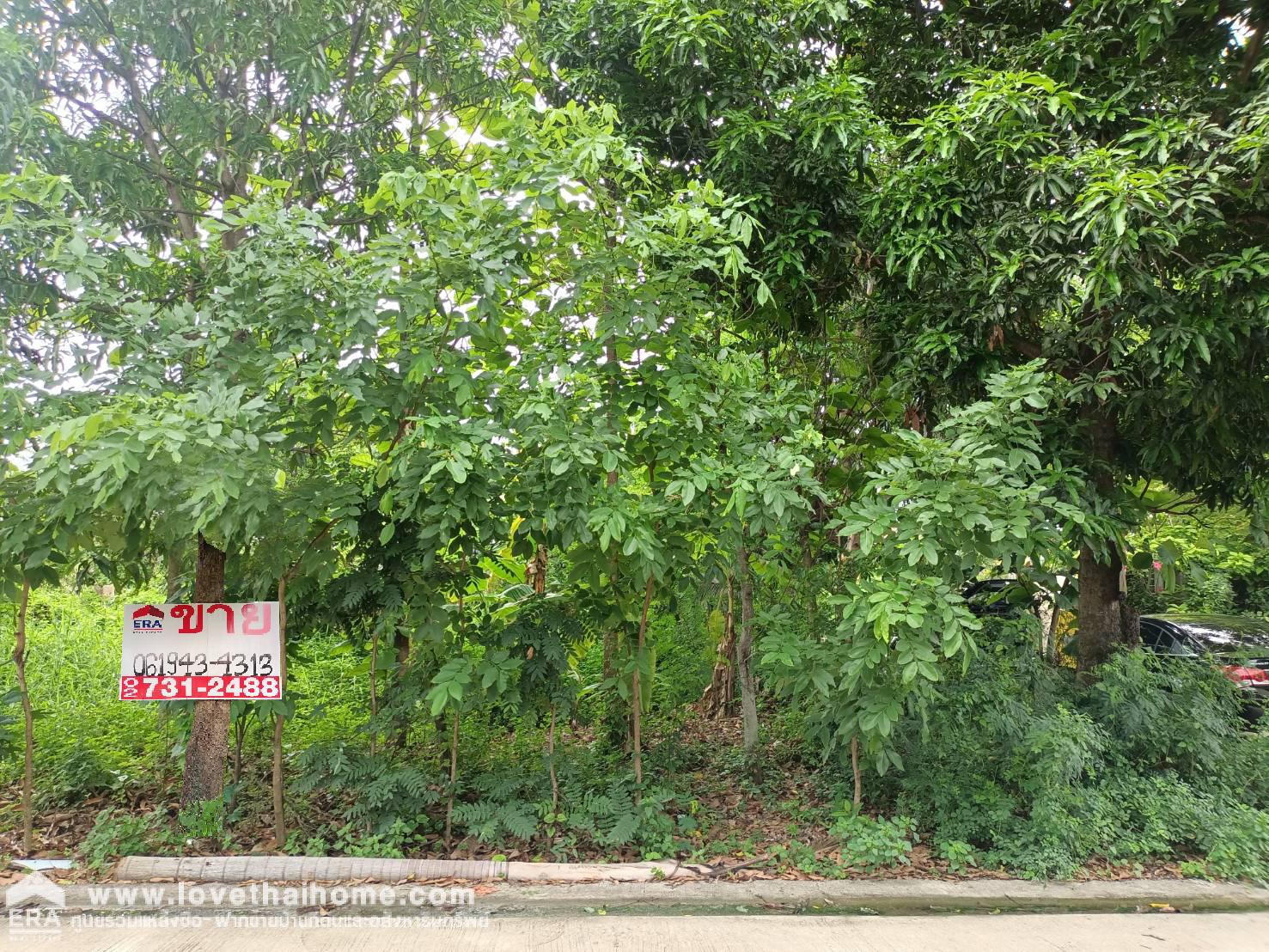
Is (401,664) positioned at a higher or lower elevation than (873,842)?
higher

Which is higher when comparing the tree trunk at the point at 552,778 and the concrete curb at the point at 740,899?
the tree trunk at the point at 552,778

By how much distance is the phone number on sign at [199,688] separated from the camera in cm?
451

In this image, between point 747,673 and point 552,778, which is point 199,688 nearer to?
point 552,778

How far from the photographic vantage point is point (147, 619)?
4527mm

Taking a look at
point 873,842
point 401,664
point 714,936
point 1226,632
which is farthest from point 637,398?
point 1226,632

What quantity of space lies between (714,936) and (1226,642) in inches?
267

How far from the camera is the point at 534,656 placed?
477 cm

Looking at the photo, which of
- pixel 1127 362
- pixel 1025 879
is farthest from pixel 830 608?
pixel 1127 362

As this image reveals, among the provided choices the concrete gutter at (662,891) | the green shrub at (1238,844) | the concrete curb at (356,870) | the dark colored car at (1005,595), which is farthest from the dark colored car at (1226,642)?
the concrete curb at (356,870)

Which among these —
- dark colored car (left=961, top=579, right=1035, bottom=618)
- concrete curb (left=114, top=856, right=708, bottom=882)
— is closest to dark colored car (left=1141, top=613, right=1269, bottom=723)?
dark colored car (left=961, top=579, right=1035, bottom=618)

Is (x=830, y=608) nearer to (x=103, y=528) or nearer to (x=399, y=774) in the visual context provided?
(x=399, y=774)

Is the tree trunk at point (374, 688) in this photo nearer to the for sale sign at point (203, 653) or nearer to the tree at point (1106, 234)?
the for sale sign at point (203, 653)

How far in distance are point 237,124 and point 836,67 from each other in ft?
14.3

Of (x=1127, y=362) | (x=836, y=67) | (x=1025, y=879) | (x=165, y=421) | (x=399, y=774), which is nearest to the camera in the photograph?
(x=165, y=421)
